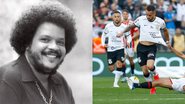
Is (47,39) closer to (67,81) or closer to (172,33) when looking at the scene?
(67,81)

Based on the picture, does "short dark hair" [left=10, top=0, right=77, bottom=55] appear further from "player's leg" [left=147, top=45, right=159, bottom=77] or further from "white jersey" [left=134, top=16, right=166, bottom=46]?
"white jersey" [left=134, top=16, right=166, bottom=46]

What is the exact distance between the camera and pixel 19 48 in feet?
7.72

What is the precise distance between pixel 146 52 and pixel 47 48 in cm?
1282

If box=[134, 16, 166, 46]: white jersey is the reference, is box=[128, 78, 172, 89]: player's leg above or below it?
below

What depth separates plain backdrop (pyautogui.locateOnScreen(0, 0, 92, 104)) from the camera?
8.15 ft

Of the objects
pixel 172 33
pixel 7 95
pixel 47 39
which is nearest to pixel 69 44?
pixel 47 39

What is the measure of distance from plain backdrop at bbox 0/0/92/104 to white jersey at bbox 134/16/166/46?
12280 mm

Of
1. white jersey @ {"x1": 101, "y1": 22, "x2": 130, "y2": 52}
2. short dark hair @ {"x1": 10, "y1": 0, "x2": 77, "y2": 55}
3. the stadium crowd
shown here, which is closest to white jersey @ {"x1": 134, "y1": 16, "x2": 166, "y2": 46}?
white jersey @ {"x1": 101, "y1": 22, "x2": 130, "y2": 52}

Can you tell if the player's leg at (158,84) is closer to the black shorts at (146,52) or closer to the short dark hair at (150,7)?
the black shorts at (146,52)

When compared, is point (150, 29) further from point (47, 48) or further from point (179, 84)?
point (47, 48)

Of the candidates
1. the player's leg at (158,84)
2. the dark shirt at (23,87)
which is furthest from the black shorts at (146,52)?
the dark shirt at (23,87)

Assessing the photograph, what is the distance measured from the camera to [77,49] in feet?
8.76

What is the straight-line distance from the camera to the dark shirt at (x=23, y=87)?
219 cm

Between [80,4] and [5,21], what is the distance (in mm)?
320
